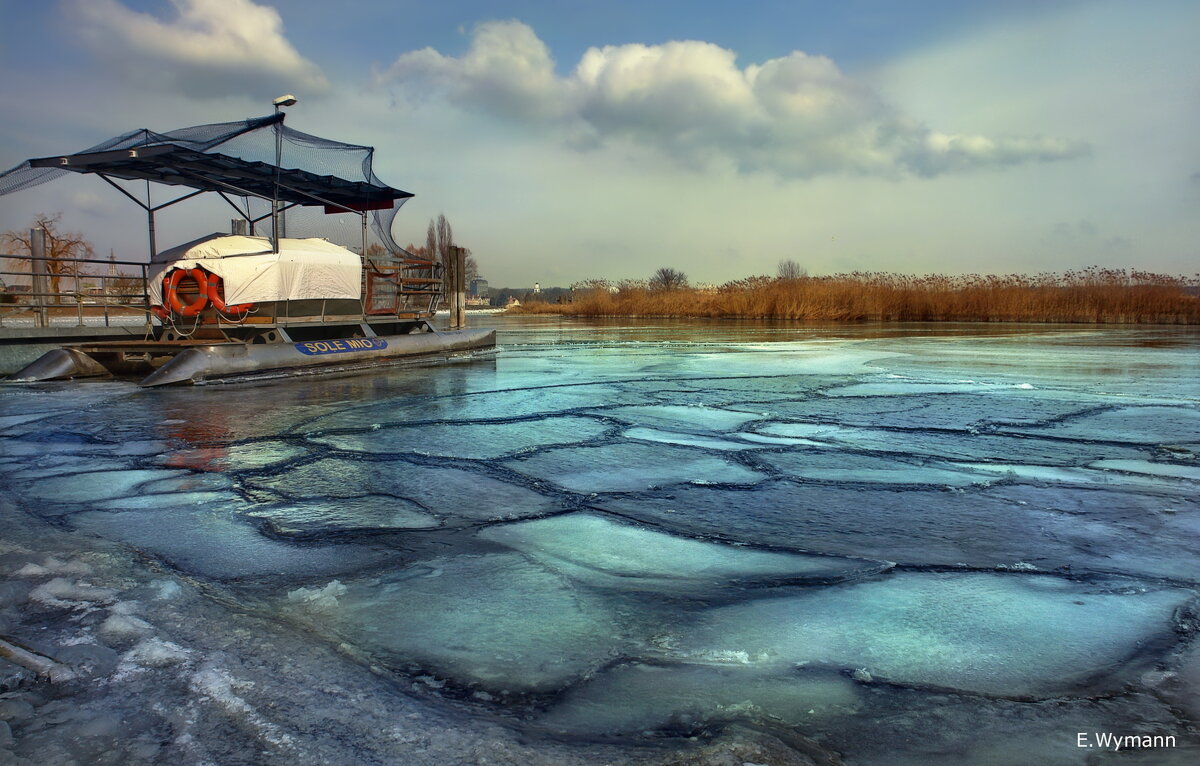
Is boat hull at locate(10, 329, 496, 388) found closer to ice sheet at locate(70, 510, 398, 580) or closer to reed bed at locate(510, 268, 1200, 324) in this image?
ice sheet at locate(70, 510, 398, 580)

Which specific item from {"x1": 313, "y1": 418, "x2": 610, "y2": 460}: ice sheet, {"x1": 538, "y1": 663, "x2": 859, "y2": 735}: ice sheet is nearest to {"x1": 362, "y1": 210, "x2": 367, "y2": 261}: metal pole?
Answer: {"x1": 313, "y1": 418, "x2": 610, "y2": 460}: ice sheet

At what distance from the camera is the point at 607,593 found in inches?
101

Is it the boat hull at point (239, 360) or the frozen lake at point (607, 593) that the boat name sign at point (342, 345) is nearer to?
the boat hull at point (239, 360)

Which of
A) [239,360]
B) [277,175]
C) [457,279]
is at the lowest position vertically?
[239,360]

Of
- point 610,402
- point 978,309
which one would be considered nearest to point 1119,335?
point 978,309

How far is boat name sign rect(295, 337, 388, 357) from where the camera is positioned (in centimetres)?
1095

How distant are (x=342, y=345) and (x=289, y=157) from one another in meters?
2.72

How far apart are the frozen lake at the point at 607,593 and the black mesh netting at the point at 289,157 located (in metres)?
5.18

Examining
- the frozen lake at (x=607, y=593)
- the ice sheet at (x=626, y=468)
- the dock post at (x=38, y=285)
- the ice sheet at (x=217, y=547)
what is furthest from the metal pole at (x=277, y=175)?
the ice sheet at (x=217, y=547)

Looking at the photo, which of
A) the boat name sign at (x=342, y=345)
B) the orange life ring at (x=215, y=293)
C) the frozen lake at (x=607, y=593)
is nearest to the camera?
the frozen lake at (x=607, y=593)

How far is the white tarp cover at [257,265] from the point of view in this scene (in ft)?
34.0

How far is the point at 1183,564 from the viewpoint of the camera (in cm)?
282

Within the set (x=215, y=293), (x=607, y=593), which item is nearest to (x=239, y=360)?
(x=215, y=293)

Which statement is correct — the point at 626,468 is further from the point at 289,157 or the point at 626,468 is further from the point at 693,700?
the point at 289,157
